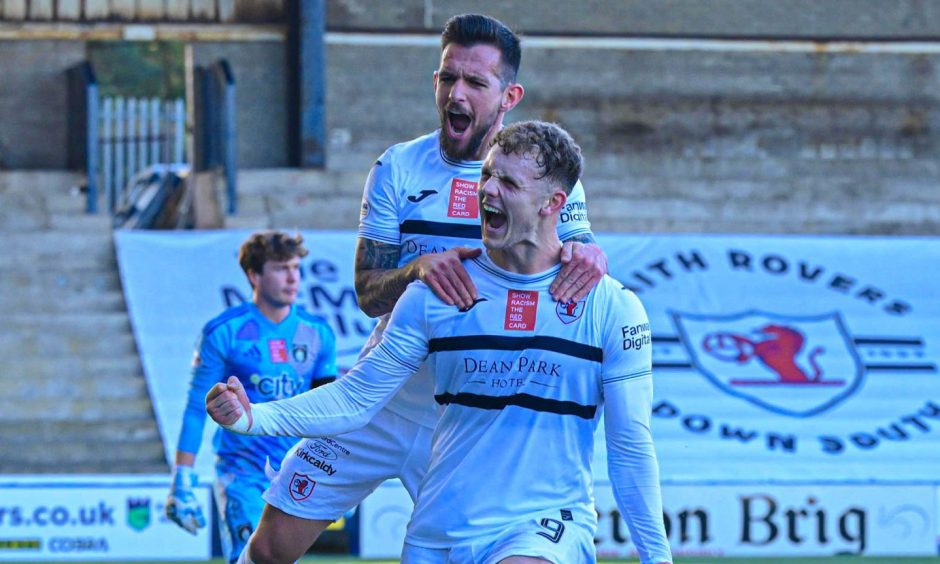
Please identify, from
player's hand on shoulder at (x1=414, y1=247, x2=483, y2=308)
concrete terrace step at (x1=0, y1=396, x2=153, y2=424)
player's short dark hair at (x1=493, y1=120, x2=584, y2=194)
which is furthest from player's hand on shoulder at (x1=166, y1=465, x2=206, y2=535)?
concrete terrace step at (x1=0, y1=396, x2=153, y2=424)

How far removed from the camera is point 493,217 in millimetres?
4566

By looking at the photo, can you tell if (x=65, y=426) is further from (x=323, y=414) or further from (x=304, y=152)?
(x=323, y=414)

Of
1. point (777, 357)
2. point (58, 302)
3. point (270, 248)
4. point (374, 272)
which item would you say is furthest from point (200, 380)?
point (58, 302)

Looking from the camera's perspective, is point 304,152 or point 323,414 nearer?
point 323,414

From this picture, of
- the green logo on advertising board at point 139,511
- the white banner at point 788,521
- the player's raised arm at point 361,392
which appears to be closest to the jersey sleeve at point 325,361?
the player's raised arm at point 361,392

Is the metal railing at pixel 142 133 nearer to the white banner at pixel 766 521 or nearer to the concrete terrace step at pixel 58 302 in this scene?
the concrete terrace step at pixel 58 302

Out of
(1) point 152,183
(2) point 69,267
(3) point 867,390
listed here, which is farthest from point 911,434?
(1) point 152,183

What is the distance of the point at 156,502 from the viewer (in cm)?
1166

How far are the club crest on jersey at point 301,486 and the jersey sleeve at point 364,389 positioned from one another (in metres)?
0.74

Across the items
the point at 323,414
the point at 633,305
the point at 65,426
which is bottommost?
the point at 65,426

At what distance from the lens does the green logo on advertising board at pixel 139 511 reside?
11.7 metres

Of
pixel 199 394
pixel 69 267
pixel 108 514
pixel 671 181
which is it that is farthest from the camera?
pixel 671 181

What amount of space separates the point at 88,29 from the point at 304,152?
3.21 m

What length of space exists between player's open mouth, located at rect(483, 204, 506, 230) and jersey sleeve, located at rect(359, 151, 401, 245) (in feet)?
3.11
